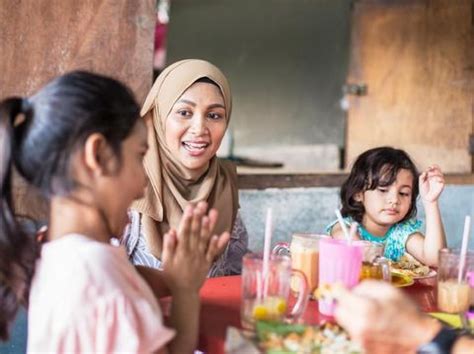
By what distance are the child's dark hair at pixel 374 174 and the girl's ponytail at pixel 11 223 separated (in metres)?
1.63

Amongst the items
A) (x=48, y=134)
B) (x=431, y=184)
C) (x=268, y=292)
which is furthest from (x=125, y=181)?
(x=431, y=184)

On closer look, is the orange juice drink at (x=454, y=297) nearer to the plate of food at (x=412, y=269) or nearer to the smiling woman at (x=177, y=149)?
the plate of food at (x=412, y=269)

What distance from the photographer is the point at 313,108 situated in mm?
6855

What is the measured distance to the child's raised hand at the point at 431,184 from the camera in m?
2.48

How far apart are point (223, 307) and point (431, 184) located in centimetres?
106

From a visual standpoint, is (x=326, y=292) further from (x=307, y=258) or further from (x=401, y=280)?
(x=401, y=280)

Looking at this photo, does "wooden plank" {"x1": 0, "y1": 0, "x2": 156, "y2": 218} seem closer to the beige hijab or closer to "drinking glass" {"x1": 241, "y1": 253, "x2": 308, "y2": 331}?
the beige hijab

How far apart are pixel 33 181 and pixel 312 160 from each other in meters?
5.12

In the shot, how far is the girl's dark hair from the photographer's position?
4.64ft

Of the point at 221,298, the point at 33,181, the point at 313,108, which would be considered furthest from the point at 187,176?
the point at 313,108

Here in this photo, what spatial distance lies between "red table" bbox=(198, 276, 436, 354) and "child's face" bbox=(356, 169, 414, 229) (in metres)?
0.61

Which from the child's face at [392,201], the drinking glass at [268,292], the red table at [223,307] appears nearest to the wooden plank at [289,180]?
the child's face at [392,201]

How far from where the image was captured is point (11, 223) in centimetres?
147

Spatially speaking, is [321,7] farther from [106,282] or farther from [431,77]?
[106,282]
